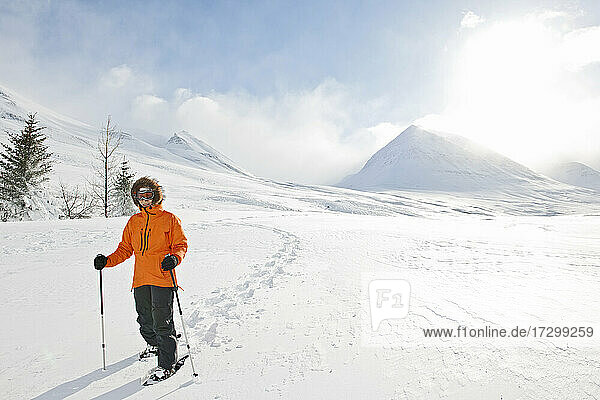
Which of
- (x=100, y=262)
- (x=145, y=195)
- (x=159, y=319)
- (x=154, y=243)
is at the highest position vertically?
(x=145, y=195)

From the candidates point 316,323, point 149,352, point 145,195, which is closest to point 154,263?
point 145,195

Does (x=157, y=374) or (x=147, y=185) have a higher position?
(x=147, y=185)

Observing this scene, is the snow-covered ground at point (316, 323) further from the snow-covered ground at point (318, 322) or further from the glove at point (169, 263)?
the glove at point (169, 263)

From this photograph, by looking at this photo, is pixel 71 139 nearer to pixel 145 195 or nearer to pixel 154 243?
pixel 145 195

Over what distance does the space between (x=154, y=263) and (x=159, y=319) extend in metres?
0.64

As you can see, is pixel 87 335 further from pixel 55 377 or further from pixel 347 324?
pixel 347 324

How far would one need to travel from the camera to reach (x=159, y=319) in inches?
140

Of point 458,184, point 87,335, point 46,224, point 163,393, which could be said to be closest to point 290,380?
point 163,393

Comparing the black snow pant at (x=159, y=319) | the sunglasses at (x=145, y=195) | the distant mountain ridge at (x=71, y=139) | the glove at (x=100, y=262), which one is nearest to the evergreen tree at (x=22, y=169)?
the glove at (x=100, y=262)

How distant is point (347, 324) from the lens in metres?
4.32

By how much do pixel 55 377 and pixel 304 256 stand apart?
575 centimetres

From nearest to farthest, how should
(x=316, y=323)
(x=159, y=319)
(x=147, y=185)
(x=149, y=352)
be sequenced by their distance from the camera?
(x=159, y=319) → (x=147, y=185) → (x=149, y=352) → (x=316, y=323)

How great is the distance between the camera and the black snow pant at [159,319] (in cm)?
350

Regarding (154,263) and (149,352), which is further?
(149,352)
